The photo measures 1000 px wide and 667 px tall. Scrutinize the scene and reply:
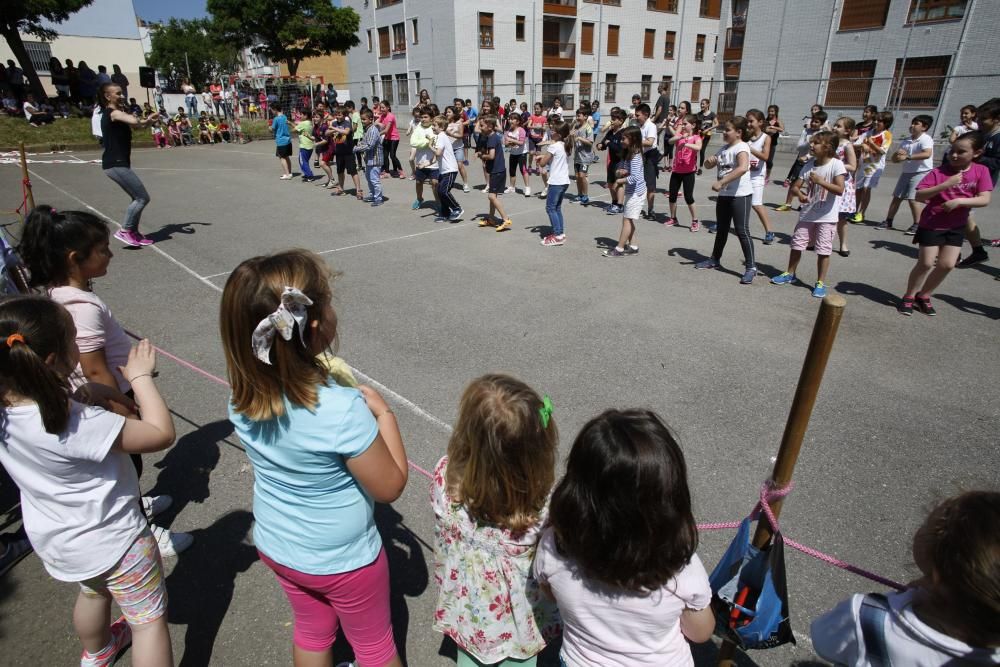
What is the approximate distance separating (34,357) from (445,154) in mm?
8709

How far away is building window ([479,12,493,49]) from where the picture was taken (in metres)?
34.7

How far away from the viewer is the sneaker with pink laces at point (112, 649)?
7.03 feet

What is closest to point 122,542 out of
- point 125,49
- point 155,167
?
point 155,167

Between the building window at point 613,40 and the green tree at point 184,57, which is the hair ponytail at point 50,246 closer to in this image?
the building window at point 613,40

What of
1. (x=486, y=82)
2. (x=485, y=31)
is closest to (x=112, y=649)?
(x=486, y=82)

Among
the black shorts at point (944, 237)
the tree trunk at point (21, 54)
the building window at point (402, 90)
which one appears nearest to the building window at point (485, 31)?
the building window at point (402, 90)

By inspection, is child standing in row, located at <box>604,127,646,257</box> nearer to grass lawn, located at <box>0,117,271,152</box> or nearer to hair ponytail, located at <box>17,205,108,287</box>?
hair ponytail, located at <box>17,205,108,287</box>

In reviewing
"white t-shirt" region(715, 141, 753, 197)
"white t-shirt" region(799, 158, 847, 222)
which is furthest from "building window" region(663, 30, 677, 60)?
"white t-shirt" region(799, 158, 847, 222)

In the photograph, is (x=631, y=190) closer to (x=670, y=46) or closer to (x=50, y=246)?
(x=50, y=246)

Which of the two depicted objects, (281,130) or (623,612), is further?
(281,130)

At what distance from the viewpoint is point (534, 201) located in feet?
39.2

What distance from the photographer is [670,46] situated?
4375 cm

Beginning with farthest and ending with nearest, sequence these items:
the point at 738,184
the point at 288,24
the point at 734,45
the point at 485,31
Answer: the point at 288,24 → the point at 734,45 → the point at 485,31 → the point at 738,184

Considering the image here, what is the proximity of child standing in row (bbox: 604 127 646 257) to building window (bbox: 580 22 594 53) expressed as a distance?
36.3 m
